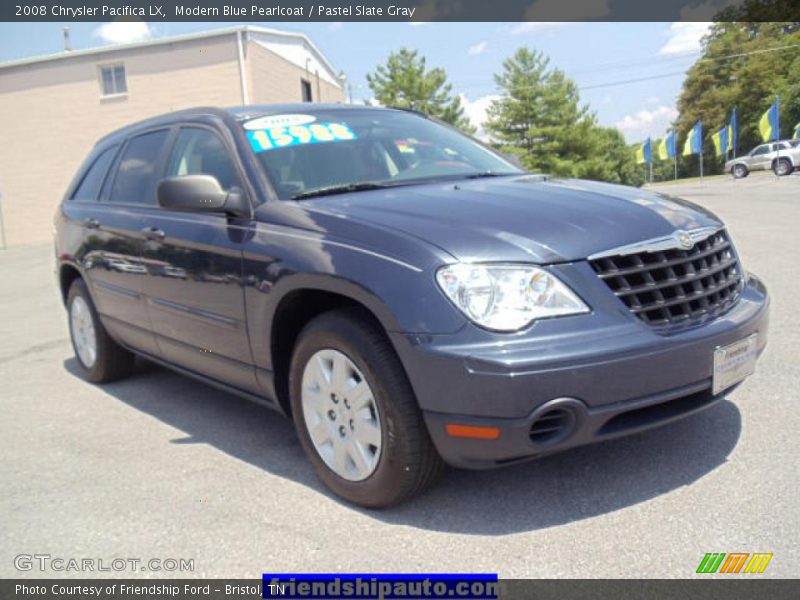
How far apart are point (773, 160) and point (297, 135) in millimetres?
39117

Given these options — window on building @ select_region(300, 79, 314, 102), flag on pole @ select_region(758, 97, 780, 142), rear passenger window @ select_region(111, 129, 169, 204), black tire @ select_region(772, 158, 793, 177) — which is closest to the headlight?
rear passenger window @ select_region(111, 129, 169, 204)

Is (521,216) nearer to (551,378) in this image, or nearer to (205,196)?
(551,378)

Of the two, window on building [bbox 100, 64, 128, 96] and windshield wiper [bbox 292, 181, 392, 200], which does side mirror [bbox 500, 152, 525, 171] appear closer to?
windshield wiper [bbox 292, 181, 392, 200]

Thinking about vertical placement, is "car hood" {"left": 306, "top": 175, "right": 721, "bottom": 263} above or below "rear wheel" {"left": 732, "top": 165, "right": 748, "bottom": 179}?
above

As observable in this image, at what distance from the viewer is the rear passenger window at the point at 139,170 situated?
14.6ft

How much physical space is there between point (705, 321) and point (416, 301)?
113cm

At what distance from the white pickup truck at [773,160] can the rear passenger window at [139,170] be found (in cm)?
3757

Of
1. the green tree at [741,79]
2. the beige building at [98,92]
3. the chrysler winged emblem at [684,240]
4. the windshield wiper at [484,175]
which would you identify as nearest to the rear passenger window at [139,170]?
the windshield wiper at [484,175]

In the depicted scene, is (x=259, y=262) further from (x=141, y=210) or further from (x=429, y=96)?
(x=429, y=96)

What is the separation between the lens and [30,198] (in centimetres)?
2766

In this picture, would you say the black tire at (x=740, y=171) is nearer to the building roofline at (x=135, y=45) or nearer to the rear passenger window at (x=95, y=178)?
the building roofline at (x=135, y=45)

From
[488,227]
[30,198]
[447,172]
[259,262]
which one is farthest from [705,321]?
[30,198]

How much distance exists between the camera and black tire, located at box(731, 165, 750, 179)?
3938 cm

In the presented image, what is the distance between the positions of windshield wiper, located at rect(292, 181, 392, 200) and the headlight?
106 centimetres
